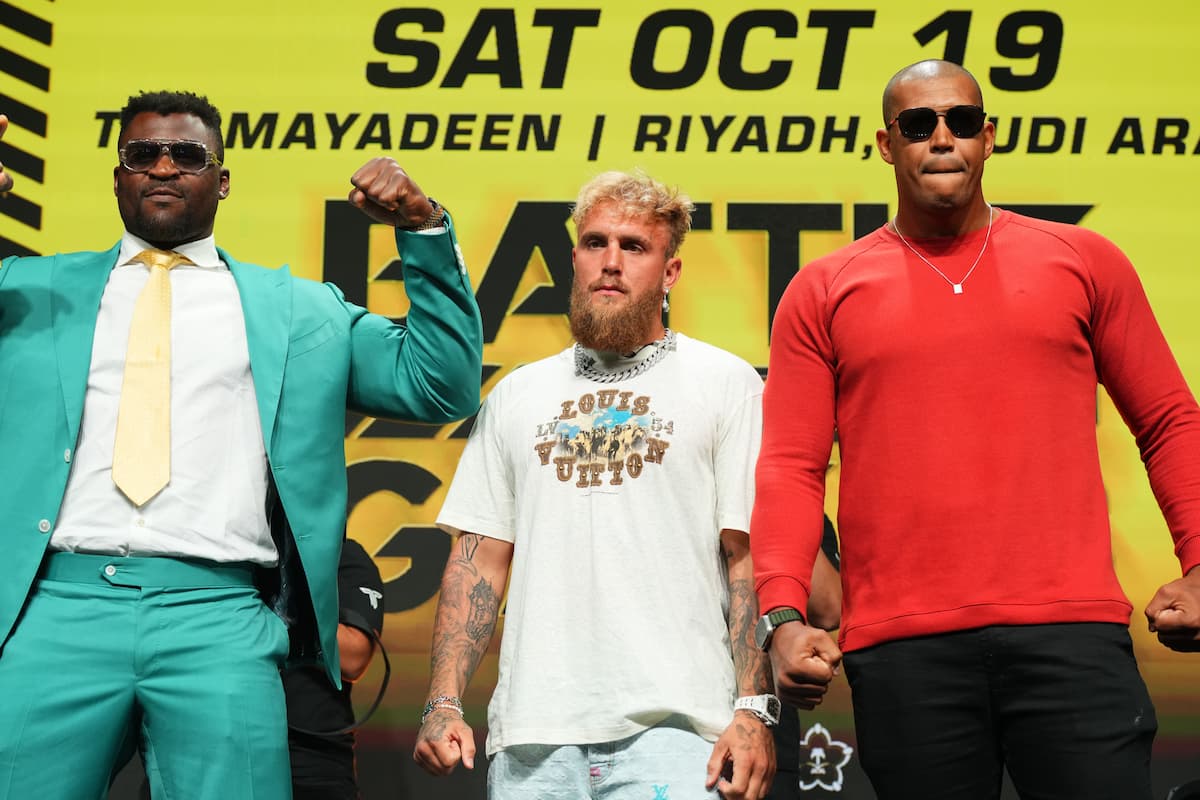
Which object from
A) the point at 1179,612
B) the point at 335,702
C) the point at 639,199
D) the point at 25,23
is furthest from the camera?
the point at 25,23

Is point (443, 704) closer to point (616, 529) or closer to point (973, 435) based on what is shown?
point (616, 529)

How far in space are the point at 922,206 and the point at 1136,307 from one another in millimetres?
384

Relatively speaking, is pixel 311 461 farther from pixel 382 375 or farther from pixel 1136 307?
pixel 1136 307

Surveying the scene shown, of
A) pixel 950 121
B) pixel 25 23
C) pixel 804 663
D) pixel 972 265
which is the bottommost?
pixel 804 663

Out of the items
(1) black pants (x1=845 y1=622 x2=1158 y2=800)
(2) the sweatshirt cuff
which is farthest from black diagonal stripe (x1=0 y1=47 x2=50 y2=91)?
(1) black pants (x1=845 y1=622 x2=1158 y2=800)

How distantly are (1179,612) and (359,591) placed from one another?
202 cm

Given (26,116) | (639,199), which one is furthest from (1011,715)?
(26,116)

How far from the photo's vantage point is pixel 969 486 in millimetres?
2229

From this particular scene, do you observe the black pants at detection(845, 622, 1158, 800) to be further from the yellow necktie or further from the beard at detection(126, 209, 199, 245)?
the beard at detection(126, 209, 199, 245)

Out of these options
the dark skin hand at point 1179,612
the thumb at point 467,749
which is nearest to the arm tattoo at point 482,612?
the thumb at point 467,749

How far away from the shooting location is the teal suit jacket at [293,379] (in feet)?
7.96

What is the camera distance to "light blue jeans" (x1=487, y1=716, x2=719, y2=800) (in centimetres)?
250

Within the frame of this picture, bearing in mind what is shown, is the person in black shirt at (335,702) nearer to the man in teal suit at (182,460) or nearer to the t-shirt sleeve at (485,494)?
the t-shirt sleeve at (485,494)

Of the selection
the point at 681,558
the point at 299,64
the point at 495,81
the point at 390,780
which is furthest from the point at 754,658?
the point at 299,64
